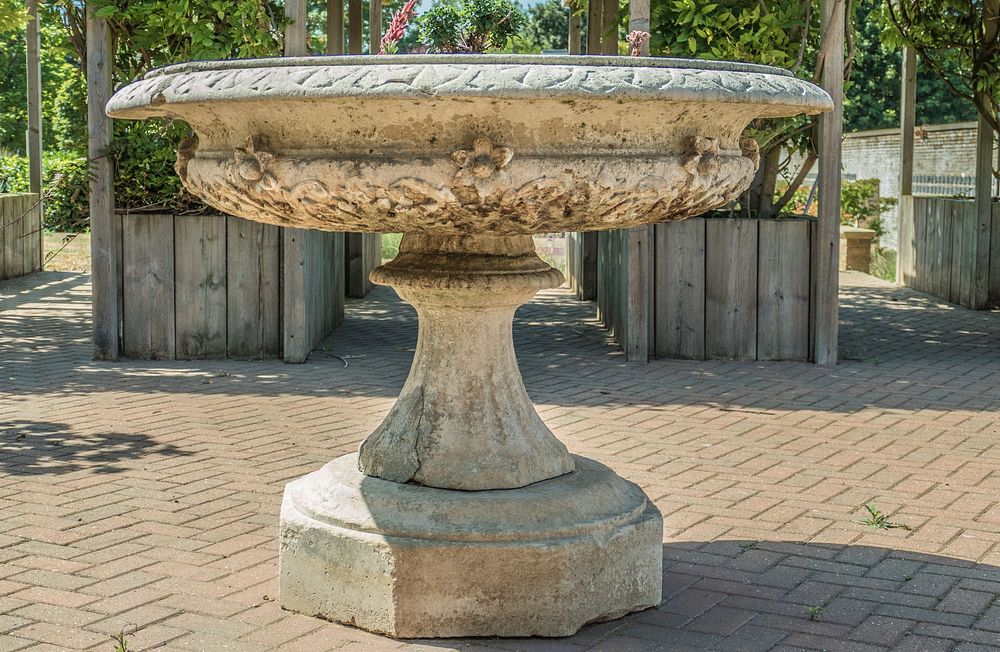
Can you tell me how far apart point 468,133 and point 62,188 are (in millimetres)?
6906

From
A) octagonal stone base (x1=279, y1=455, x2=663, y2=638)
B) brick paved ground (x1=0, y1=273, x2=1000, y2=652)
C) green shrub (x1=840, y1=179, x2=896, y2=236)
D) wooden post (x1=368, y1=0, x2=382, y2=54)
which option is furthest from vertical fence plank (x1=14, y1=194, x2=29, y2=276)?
green shrub (x1=840, y1=179, x2=896, y2=236)

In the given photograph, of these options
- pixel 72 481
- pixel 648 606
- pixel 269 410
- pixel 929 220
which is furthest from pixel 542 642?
pixel 929 220

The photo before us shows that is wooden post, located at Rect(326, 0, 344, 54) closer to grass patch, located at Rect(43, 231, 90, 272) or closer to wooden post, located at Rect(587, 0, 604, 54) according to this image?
wooden post, located at Rect(587, 0, 604, 54)

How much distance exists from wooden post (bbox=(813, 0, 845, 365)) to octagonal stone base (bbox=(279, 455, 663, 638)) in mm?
4754

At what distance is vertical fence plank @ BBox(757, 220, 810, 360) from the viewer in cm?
793

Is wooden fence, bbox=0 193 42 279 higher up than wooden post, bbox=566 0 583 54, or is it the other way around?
wooden post, bbox=566 0 583 54

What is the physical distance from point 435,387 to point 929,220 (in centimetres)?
974

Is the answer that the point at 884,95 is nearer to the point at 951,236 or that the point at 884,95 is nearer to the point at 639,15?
the point at 951,236

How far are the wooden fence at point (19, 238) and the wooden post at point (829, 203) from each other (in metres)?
8.09

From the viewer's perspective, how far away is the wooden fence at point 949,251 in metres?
10.6

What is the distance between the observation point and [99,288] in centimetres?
776

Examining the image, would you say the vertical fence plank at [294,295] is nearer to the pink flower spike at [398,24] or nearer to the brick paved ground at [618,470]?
the brick paved ground at [618,470]

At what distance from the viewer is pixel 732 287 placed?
7977 mm

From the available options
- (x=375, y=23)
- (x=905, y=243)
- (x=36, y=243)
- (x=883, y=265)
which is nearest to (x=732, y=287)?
(x=905, y=243)
